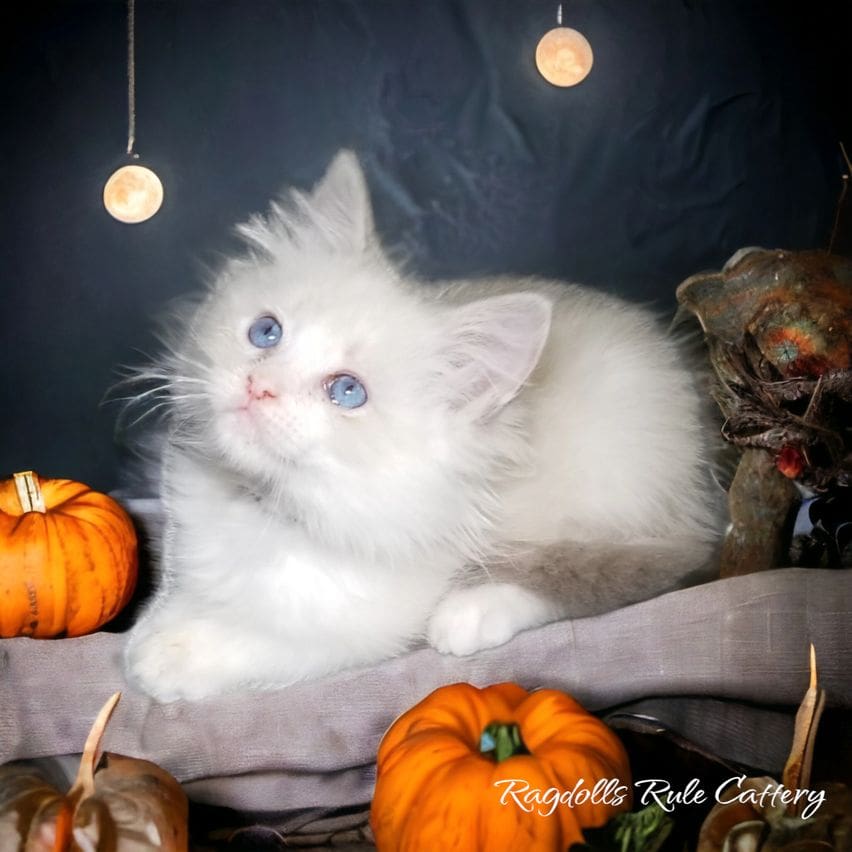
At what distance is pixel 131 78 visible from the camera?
122 cm

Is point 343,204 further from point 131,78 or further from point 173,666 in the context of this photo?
point 173,666

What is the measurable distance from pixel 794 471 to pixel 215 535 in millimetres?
776

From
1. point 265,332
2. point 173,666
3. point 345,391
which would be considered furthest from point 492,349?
point 173,666

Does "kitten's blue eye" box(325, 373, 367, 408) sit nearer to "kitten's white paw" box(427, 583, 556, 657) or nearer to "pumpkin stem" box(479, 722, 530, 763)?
"kitten's white paw" box(427, 583, 556, 657)

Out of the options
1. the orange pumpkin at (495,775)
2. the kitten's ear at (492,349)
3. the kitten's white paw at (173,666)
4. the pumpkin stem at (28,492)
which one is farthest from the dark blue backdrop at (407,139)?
the orange pumpkin at (495,775)

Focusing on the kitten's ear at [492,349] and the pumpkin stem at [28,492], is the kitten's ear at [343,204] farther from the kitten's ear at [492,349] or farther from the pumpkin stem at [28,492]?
the pumpkin stem at [28,492]

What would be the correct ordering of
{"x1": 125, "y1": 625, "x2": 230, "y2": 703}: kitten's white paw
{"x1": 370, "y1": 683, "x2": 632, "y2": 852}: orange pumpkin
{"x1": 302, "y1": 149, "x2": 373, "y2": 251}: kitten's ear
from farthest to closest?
{"x1": 302, "y1": 149, "x2": 373, "y2": 251}: kitten's ear < {"x1": 125, "y1": 625, "x2": 230, "y2": 703}: kitten's white paw < {"x1": 370, "y1": 683, "x2": 632, "y2": 852}: orange pumpkin

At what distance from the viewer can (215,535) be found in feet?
3.88

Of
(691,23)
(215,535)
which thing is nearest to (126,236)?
(215,535)

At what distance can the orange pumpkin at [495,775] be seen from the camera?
0.76 m

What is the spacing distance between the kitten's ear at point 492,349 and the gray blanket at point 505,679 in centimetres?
30

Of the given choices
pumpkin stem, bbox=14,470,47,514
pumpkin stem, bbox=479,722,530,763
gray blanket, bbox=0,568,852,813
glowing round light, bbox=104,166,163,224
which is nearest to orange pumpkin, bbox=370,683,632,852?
pumpkin stem, bbox=479,722,530,763

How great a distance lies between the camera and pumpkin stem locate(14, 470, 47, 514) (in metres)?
1.21

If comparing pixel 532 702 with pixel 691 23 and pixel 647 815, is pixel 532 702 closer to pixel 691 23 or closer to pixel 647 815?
pixel 647 815
